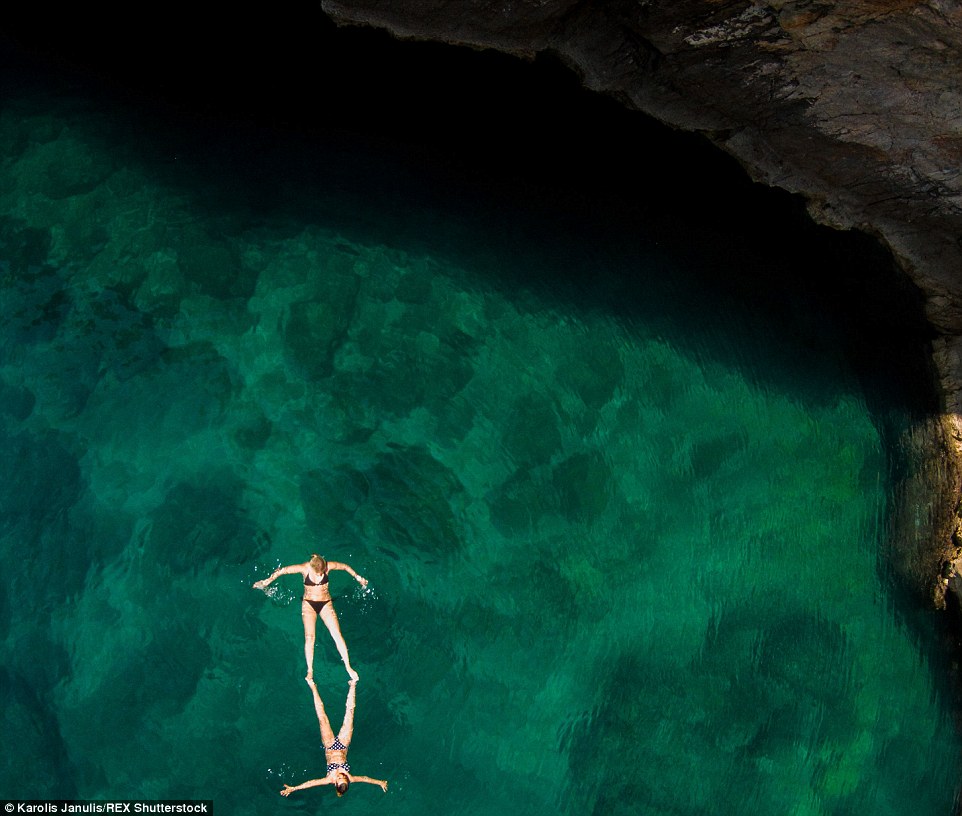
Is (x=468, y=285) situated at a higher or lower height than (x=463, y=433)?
higher

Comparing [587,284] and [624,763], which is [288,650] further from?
[587,284]

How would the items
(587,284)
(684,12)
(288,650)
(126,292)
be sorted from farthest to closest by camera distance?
(587,284), (126,292), (288,650), (684,12)

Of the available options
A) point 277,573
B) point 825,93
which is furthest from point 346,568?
point 825,93

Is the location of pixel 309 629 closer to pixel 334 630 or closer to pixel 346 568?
pixel 334 630

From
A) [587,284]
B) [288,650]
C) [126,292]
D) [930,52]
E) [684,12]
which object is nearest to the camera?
[930,52]

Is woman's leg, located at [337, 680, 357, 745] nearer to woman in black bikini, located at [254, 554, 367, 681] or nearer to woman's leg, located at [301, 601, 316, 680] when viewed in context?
woman in black bikini, located at [254, 554, 367, 681]

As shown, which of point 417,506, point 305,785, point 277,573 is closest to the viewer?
point 305,785

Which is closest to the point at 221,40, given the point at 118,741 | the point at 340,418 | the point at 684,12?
the point at 340,418

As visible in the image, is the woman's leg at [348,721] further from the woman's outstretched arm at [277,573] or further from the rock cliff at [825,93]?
the rock cliff at [825,93]
